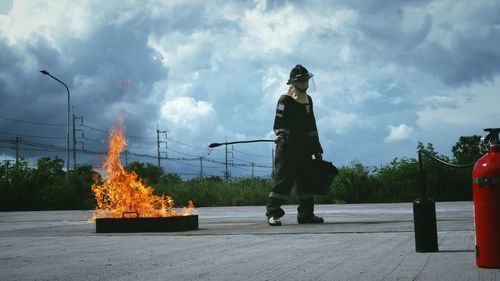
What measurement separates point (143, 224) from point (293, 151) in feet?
8.23

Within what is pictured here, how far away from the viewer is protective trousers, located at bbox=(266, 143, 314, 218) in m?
9.61

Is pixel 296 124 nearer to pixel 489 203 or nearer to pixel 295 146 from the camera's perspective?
pixel 295 146

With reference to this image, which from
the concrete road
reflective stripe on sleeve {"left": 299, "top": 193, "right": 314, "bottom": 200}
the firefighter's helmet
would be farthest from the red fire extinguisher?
the firefighter's helmet

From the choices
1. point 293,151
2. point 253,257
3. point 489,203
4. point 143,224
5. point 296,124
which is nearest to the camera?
point 489,203

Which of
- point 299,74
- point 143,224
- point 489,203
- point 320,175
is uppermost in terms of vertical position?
point 299,74

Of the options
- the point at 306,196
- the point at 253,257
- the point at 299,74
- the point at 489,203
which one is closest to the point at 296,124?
the point at 299,74

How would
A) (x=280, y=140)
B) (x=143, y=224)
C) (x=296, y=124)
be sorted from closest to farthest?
1. (x=143, y=224)
2. (x=280, y=140)
3. (x=296, y=124)

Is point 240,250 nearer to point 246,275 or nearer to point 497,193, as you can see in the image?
point 246,275

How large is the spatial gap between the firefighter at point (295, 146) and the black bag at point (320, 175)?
0.08 m

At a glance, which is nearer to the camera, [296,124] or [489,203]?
[489,203]

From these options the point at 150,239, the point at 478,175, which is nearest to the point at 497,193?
the point at 478,175

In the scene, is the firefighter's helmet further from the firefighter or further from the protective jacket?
the protective jacket

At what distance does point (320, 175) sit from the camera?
32.3 feet

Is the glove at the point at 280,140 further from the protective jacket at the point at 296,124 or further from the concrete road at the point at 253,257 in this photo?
the concrete road at the point at 253,257
